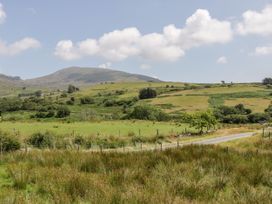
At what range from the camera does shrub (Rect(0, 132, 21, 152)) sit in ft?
96.7

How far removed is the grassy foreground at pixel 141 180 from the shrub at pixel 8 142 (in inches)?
605

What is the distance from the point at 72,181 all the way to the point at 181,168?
353 centimetres

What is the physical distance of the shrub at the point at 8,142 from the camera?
29.5m

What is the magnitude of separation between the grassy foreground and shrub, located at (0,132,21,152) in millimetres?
15365

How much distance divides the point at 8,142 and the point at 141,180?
73.1 feet

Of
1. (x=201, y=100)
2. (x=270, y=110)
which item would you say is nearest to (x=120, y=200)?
(x=270, y=110)

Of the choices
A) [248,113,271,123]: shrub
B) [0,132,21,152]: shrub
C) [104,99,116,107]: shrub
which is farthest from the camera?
[104,99,116,107]: shrub

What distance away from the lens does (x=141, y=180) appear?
9.62 metres

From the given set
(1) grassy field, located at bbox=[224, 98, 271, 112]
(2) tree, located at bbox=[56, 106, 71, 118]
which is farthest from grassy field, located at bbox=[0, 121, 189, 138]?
(1) grassy field, located at bbox=[224, 98, 271, 112]

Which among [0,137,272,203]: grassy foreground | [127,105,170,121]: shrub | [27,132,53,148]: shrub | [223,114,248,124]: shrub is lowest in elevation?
[223,114,248,124]: shrub

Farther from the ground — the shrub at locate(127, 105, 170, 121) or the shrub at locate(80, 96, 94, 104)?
the shrub at locate(80, 96, 94, 104)

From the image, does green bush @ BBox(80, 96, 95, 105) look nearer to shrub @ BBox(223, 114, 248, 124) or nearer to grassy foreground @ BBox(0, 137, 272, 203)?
shrub @ BBox(223, 114, 248, 124)

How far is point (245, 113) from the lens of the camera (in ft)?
364

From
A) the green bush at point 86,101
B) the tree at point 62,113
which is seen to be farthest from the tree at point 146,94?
the tree at point 62,113
